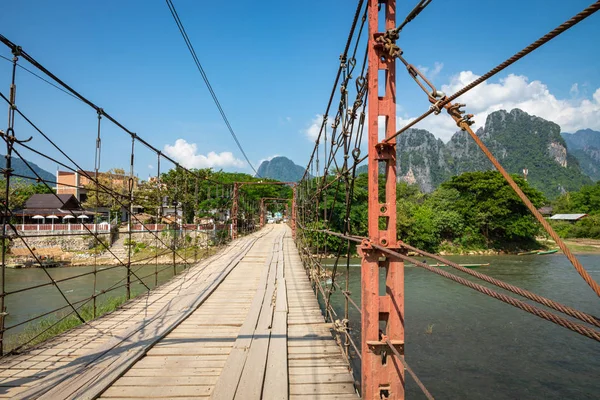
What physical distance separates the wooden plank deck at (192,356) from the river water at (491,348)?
4418 mm

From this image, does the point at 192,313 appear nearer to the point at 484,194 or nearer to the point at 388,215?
the point at 388,215

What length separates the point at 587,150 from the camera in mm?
155625

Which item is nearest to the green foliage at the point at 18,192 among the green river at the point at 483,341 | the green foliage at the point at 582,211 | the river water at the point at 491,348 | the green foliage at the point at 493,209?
the green river at the point at 483,341

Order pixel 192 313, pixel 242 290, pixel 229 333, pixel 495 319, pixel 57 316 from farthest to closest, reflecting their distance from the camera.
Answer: pixel 495 319 < pixel 57 316 < pixel 242 290 < pixel 192 313 < pixel 229 333

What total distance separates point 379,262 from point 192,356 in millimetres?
1526

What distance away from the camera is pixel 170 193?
20.3 meters

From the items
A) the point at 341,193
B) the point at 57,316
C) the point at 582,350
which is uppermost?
the point at 341,193

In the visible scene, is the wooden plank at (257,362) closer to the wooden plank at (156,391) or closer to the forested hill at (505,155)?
the wooden plank at (156,391)

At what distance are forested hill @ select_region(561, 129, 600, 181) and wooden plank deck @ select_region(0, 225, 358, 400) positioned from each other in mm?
141430

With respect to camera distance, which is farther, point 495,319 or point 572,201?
point 572,201

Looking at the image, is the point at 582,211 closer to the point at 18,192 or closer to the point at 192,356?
the point at 192,356

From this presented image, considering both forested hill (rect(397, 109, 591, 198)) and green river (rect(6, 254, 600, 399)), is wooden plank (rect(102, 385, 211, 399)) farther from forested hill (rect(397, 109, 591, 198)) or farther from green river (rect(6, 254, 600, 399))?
forested hill (rect(397, 109, 591, 198))

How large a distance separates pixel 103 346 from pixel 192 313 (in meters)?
1.06

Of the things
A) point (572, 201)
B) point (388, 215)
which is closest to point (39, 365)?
point (388, 215)
